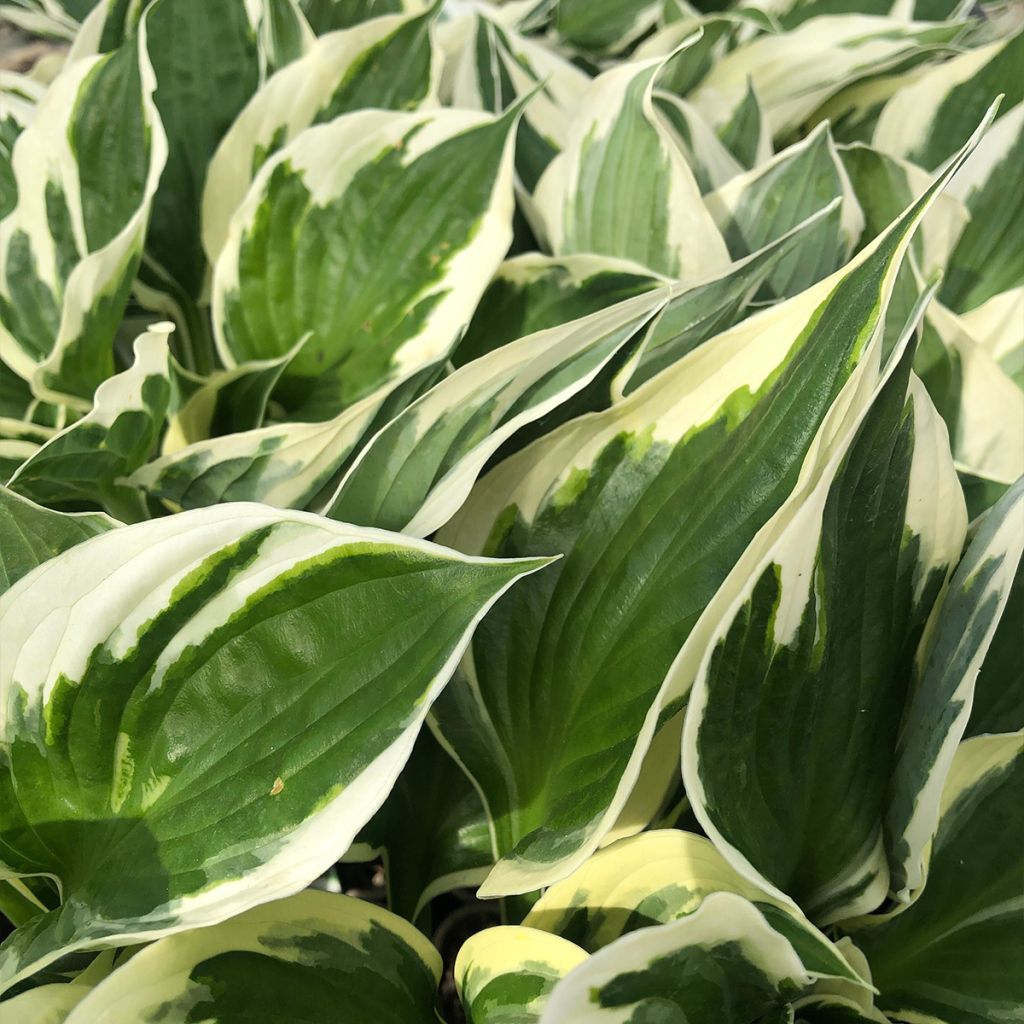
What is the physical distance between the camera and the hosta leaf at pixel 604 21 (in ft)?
2.89

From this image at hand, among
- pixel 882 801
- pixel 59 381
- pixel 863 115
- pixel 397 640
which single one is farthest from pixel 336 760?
pixel 863 115

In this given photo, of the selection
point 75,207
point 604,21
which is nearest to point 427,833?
point 75,207

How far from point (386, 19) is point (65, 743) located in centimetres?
45

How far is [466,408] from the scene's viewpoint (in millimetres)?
396

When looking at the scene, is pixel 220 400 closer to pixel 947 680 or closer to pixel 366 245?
pixel 366 245

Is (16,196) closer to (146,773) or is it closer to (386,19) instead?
(386,19)

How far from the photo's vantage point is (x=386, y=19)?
58 cm

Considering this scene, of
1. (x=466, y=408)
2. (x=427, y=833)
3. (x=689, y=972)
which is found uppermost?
(x=466, y=408)

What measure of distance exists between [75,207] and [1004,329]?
0.52 meters

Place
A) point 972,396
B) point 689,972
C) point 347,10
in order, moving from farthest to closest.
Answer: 1. point 347,10
2. point 972,396
3. point 689,972

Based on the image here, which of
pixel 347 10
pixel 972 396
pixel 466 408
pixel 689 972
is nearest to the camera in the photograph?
pixel 689 972

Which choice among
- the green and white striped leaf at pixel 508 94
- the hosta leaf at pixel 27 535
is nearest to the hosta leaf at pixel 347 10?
the green and white striped leaf at pixel 508 94

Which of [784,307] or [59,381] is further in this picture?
[59,381]

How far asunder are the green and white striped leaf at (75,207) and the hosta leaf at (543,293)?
18 cm
